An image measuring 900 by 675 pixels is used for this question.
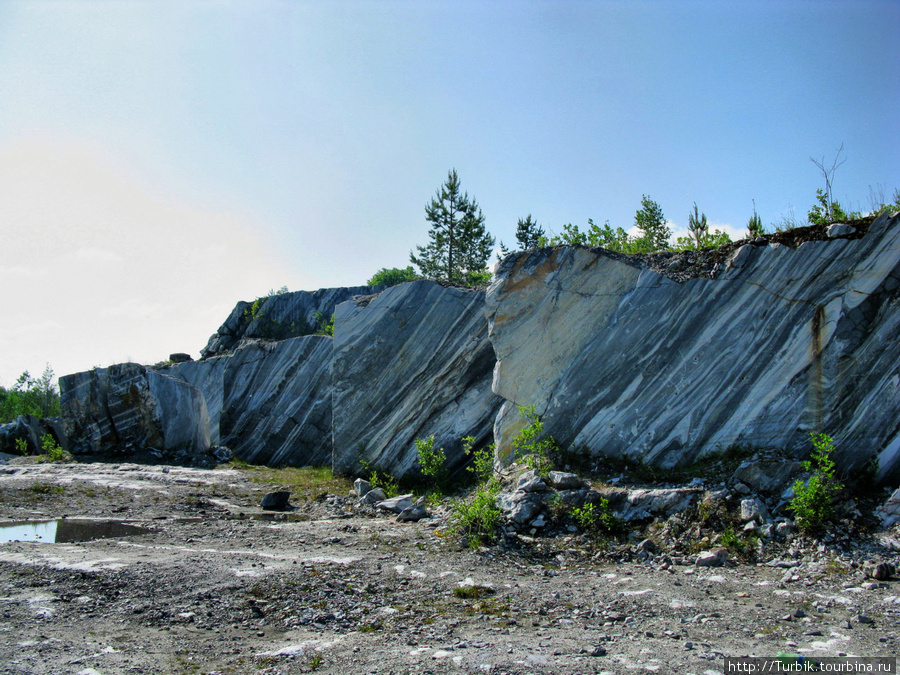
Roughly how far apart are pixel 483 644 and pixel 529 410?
5266 millimetres

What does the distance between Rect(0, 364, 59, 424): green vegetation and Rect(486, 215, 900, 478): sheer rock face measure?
3004cm

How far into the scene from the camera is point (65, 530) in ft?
26.1

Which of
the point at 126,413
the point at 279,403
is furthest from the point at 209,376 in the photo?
the point at 279,403

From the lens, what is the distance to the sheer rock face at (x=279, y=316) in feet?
81.2

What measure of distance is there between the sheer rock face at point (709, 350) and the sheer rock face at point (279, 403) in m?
8.01

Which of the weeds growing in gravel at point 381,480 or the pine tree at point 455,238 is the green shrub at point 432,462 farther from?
the pine tree at point 455,238

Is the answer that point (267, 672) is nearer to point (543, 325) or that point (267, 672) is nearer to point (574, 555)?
point (574, 555)

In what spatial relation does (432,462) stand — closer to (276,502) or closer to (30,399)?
(276,502)

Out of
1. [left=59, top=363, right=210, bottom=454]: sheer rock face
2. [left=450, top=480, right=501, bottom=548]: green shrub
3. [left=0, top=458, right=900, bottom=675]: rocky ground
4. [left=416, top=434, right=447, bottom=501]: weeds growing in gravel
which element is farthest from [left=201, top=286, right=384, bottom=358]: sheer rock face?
[left=450, top=480, right=501, bottom=548]: green shrub

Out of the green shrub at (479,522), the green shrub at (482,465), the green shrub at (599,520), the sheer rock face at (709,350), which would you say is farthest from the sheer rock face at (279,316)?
the green shrub at (599,520)

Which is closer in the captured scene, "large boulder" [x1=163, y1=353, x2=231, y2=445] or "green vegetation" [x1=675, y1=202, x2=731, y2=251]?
"green vegetation" [x1=675, y1=202, x2=731, y2=251]

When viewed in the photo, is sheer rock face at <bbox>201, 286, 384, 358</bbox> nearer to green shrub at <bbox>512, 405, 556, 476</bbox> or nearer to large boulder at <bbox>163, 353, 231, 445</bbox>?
large boulder at <bbox>163, 353, 231, 445</bbox>

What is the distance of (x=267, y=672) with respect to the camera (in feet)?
11.8

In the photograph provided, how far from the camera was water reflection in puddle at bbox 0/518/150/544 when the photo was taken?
24.4ft
